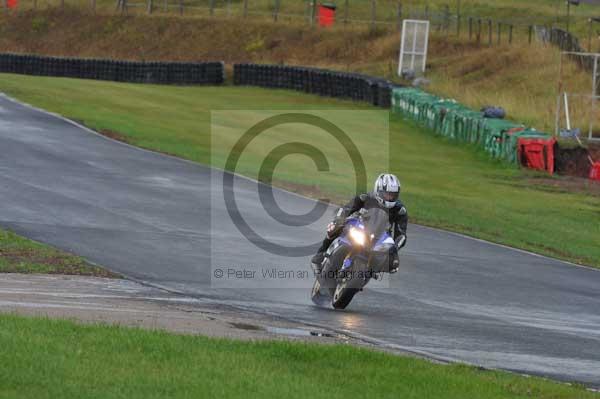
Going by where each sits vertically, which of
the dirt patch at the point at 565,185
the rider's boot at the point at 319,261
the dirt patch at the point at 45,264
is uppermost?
the rider's boot at the point at 319,261

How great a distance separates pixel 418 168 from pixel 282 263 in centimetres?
1627

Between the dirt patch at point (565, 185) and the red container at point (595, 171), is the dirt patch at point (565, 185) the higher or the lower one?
the lower one

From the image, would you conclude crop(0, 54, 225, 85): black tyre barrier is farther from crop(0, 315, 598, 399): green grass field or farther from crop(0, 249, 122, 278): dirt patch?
crop(0, 315, 598, 399): green grass field

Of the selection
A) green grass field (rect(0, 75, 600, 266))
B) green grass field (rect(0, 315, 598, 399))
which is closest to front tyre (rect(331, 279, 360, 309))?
green grass field (rect(0, 315, 598, 399))

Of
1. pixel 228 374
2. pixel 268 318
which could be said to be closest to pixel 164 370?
pixel 228 374

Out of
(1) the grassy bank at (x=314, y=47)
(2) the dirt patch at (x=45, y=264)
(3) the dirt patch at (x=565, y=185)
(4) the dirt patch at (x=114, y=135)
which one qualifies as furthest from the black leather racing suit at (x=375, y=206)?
(1) the grassy bank at (x=314, y=47)

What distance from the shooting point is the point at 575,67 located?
146ft

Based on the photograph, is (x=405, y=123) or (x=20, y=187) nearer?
(x=20, y=187)

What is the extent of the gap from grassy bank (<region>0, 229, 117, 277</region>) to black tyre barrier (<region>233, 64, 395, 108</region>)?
1200 inches

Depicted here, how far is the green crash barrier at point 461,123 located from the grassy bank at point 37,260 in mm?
19613

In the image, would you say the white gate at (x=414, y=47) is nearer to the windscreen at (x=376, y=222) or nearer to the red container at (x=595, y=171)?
the red container at (x=595, y=171)

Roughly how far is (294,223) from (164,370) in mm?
11776

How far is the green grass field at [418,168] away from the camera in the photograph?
2330 cm

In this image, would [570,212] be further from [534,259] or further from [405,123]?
[405,123]
